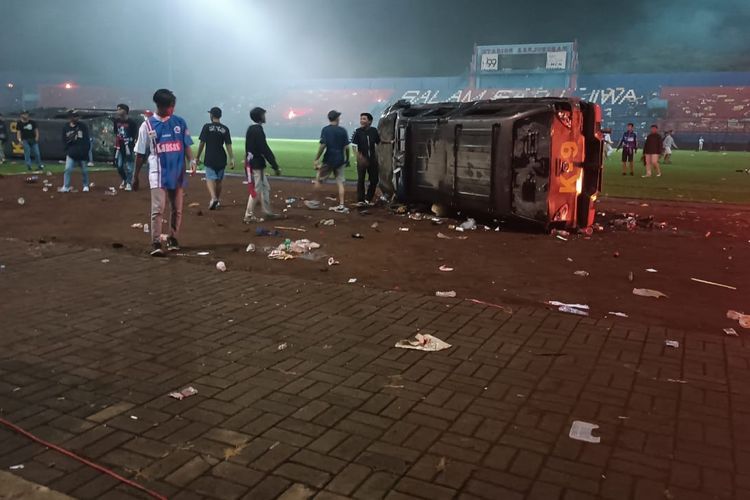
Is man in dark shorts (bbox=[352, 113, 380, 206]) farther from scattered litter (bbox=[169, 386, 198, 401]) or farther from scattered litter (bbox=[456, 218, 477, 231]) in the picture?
scattered litter (bbox=[169, 386, 198, 401])

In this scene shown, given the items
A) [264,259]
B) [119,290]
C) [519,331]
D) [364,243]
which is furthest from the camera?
[364,243]

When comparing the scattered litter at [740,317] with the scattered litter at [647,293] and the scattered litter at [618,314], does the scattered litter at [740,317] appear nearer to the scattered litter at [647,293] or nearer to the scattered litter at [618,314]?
the scattered litter at [647,293]

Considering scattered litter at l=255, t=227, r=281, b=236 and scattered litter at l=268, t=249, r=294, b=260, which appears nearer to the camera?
scattered litter at l=268, t=249, r=294, b=260

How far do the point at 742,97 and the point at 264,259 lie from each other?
47182mm

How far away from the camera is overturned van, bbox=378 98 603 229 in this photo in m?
9.36

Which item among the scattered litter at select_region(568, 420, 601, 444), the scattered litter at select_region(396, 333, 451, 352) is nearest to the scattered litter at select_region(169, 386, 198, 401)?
the scattered litter at select_region(396, 333, 451, 352)

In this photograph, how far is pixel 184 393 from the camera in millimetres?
4020

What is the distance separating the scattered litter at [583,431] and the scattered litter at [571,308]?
226 centimetres

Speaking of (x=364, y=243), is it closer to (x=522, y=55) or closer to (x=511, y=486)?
(x=511, y=486)

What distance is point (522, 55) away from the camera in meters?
50.6

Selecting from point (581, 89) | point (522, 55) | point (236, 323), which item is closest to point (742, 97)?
point (581, 89)

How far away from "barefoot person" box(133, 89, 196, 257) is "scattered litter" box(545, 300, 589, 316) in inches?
198

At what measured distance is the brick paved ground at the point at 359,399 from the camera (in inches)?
121

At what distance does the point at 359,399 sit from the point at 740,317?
390 cm
